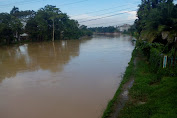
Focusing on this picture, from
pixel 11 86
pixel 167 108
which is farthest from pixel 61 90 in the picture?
pixel 167 108

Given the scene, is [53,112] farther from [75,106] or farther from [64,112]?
[75,106]

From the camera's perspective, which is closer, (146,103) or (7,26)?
(146,103)

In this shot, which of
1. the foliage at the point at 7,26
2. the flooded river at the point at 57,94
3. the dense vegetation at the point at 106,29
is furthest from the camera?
the dense vegetation at the point at 106,29

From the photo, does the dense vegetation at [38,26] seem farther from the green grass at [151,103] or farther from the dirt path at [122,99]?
the green grass at [151,103]

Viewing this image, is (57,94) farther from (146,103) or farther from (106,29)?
(106,29)

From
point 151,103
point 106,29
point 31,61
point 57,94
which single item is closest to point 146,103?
point 151,103

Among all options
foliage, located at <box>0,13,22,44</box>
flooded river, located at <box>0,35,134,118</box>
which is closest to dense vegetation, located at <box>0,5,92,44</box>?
foliage, located at <box>0,13,22,44</box>

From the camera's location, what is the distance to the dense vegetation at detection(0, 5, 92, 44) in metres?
24.6

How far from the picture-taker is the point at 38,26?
31.3 m

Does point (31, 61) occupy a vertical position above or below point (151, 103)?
above

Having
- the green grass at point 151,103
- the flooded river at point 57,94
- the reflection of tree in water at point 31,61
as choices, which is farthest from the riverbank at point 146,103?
the reflection of tree in water at point 31,61

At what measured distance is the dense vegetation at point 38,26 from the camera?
80.8ft

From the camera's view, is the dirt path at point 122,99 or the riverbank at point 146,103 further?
the dirt path at point 122,99

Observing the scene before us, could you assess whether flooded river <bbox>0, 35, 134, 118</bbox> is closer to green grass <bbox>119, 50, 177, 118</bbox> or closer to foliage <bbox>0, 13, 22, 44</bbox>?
green grass <bbox>119, 50, 177, 118</bbox>
